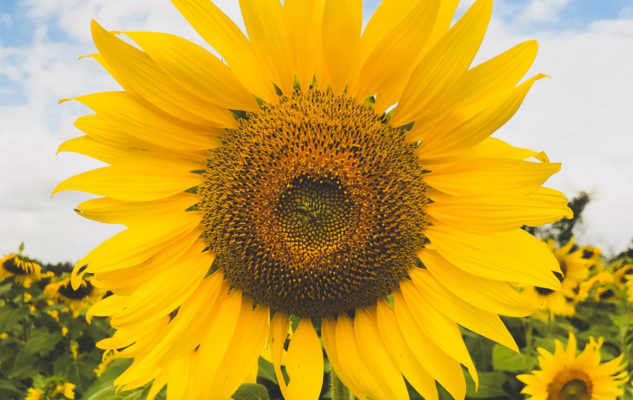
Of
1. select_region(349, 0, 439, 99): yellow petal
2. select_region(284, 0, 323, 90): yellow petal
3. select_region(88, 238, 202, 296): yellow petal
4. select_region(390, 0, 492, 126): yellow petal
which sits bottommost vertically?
select_region(88, 238, 202, 296): yellow petal

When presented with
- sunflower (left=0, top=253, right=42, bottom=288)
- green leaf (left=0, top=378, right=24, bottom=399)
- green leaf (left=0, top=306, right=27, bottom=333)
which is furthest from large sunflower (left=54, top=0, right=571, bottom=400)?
sunflower (left=0, top=253, right=42, bottom=288)

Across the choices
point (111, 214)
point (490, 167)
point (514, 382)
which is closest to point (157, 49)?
point (111, 214)

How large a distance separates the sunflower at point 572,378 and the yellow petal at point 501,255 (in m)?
3.08

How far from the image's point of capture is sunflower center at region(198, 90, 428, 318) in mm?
1841

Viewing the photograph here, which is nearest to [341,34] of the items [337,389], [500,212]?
[500,212]

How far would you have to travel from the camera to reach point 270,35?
5.86 ft

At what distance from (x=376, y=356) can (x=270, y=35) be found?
4.06 feet

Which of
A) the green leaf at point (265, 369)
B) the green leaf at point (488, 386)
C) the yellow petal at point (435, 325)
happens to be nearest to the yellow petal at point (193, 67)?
the yellow petal at point (435, 325)

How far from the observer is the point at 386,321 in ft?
6.42

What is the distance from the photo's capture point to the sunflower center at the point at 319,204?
1.84 m

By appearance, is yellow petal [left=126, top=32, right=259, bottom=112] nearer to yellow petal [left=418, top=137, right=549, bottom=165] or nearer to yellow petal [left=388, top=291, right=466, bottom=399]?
yellow petal [left=418, top=137, right=549, bottom=165]

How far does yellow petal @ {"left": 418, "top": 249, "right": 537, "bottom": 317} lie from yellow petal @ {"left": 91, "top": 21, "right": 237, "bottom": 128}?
38.9 inches

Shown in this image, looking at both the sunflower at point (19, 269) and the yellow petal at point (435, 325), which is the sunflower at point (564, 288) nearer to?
the yellow petal at point (435, 325)

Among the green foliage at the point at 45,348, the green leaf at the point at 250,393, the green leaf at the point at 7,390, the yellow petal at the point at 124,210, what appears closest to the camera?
the yellow petal at the point at 124,210
